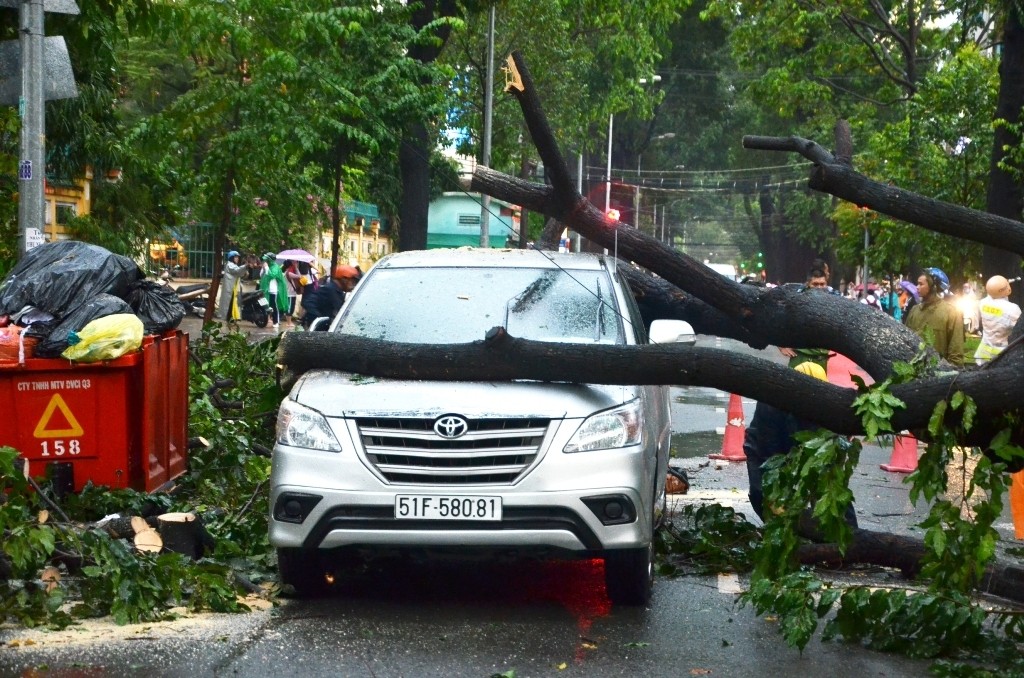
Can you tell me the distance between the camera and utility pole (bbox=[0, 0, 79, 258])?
1042 cm

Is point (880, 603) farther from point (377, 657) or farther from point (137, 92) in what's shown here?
point (137, 92)

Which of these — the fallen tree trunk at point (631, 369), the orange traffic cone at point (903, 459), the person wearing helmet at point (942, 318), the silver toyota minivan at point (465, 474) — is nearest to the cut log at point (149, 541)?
the silver toyota minivan at point (465, 474)

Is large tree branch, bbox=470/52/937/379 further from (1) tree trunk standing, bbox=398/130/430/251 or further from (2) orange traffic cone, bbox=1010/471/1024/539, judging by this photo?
(1) tree trunk standing, bbox=398/130/430/251

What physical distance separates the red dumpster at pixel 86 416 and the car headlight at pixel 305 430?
7.17ft

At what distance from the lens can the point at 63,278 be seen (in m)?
8.90

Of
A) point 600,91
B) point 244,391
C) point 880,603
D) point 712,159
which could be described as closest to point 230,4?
point 244,391

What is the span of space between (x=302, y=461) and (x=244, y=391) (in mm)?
6028

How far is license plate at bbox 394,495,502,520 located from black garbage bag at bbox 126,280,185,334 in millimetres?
3580

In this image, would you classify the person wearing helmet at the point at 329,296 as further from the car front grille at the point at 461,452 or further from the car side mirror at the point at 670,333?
the car front grille at the point at 461,452

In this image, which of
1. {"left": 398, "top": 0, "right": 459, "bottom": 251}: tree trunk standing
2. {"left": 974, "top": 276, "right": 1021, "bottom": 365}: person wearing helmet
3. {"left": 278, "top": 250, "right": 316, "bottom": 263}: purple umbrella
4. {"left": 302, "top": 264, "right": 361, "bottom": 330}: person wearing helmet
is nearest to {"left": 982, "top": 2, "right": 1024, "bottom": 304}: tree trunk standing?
{"left": 974, "top": 276, "right": 1021, "bottom": 365}: person wearing helmet

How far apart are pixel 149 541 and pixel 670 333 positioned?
2.82 metres

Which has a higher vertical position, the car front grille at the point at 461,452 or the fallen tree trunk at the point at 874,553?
the car front grille at the point at 461,452

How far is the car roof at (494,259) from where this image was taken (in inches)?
320

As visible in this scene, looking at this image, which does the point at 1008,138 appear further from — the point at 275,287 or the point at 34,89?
the point at 275,287
